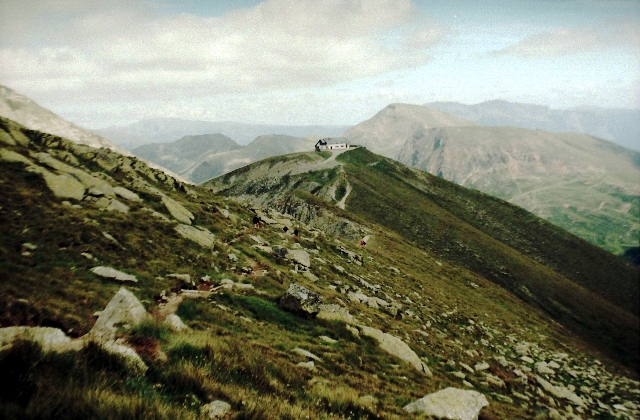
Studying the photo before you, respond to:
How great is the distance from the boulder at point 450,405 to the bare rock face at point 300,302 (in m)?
7.47

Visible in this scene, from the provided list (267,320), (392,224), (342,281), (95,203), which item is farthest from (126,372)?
(392,224)

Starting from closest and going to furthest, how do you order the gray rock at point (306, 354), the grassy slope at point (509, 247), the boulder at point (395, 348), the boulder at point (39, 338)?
the boulder at point (39, 338) < the gray rock at point (306, 354) < the boulder at point (395, 348) < the grassy slope at point (509, 247)

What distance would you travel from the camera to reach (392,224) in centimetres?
8450

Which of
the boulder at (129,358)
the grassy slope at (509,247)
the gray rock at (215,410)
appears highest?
the boulder at (129,358)

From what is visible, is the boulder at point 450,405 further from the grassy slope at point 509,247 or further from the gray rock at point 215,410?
the grassy slope at point 509,247

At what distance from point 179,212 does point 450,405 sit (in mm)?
23489

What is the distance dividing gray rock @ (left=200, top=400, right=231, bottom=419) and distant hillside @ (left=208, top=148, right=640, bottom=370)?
201 ft

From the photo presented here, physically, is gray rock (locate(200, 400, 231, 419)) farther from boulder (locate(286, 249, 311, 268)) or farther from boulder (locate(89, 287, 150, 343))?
boulder (locate(286, 249, 311, 268))

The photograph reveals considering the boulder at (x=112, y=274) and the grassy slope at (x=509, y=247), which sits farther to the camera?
the grassy slope at (x=509, y=247)

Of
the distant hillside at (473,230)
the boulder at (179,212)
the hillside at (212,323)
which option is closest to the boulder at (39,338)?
the hillside at (212,323)

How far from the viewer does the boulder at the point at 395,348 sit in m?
16.0

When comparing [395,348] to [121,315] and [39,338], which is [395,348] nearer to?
[121,315]

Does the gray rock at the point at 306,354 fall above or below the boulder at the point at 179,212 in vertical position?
below

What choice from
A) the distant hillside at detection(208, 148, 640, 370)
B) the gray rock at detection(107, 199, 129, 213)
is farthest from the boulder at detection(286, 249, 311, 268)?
the distant hillside at detection(208, 148, 640, 370)
